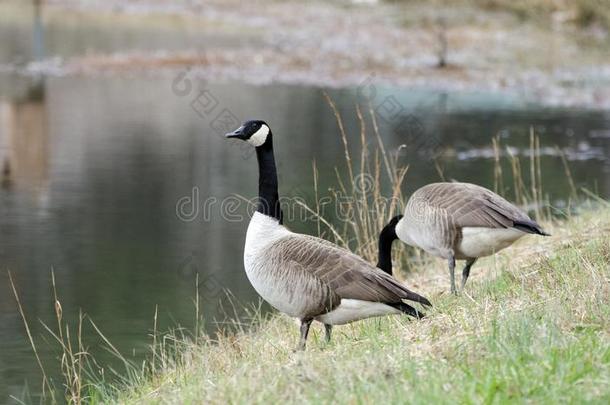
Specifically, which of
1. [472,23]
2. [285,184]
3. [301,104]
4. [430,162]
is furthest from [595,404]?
[472,23]

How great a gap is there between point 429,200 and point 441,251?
1.20ft

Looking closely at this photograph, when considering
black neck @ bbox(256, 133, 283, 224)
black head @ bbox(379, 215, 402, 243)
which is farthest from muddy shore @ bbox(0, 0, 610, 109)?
black neck @ bbox(256, 133, 283, 224)

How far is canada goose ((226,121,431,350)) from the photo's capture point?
5855mm

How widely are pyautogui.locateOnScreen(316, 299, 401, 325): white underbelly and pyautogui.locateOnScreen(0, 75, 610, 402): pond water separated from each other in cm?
271

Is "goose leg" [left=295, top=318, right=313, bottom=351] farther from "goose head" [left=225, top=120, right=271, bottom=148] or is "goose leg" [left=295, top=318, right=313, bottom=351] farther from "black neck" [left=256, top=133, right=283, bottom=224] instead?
"goose head" [left=225, top=120, right=271, bottom=148]

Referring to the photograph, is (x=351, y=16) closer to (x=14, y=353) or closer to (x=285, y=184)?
(x=285, y=184)

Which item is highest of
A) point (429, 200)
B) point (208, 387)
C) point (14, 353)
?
point (429, 200)

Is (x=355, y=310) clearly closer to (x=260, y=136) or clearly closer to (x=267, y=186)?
(x=267, y=186)

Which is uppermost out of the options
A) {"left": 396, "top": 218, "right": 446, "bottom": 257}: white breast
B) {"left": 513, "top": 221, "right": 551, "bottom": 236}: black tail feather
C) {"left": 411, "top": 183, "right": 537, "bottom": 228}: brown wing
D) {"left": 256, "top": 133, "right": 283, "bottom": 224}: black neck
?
{"left": 256, "top": 133, "right": 283, "bottom": 224}: black neck

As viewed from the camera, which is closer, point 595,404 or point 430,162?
point 595,404

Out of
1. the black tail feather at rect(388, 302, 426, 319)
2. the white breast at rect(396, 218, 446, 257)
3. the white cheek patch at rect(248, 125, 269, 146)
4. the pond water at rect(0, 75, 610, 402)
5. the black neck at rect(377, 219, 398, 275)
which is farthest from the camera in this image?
the pond water at rect(0, 75, 610, 402)

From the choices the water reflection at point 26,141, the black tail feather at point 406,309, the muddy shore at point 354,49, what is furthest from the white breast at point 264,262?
the muddy shore at point 354,49

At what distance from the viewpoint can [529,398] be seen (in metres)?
4.33

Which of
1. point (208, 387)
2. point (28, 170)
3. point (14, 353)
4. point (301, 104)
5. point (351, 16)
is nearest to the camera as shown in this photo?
point (208, 387)
